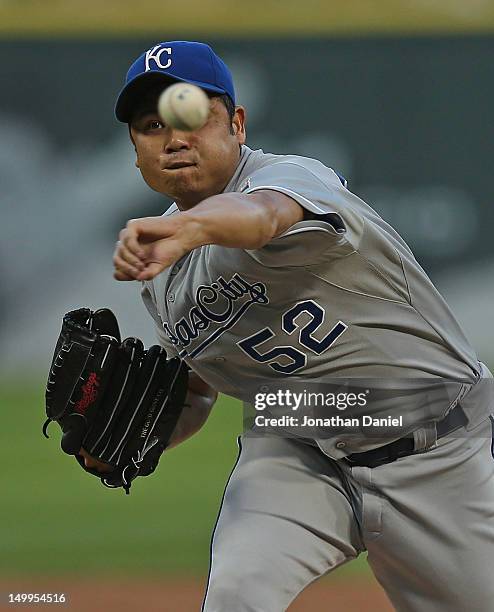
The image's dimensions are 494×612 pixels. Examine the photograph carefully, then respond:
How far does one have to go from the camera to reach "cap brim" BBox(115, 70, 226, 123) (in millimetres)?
1709

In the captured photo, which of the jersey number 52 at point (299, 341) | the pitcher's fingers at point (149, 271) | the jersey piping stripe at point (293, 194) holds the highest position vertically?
the jersey piping stripe at point (293, 194)

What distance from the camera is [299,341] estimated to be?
173 centimetres

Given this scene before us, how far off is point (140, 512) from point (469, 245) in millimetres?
1898

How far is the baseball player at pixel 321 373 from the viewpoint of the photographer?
5.54ft

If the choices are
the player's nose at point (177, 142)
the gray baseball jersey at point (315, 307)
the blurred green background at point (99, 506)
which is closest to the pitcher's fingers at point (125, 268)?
the gray baseball jersey at point (315, 307)

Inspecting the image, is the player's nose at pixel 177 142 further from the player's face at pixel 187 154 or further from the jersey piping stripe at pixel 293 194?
the jersey piping stripe at pixel 293 194

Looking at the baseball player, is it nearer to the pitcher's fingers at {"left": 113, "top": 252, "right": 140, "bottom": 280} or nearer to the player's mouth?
the player's mouth

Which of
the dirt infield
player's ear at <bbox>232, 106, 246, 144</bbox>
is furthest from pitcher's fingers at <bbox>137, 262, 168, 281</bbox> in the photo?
the dirt infield

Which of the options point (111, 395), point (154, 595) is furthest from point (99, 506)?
point (111, 395)

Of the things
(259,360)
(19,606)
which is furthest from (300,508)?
(19,606)

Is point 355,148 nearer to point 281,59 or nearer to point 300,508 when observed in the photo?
point 281,59

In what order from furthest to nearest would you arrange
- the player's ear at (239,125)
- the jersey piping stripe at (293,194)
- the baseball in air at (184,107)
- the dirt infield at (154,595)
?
1. the dirt infield at (154,595)
2. the player's ear at (239,125)
3. the jersey piping stripe at (293,194)
4. the baseball in air at (184,107)

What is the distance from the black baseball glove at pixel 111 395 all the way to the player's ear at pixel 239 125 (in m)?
0.46

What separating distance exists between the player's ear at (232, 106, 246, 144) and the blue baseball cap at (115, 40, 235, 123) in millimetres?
71
